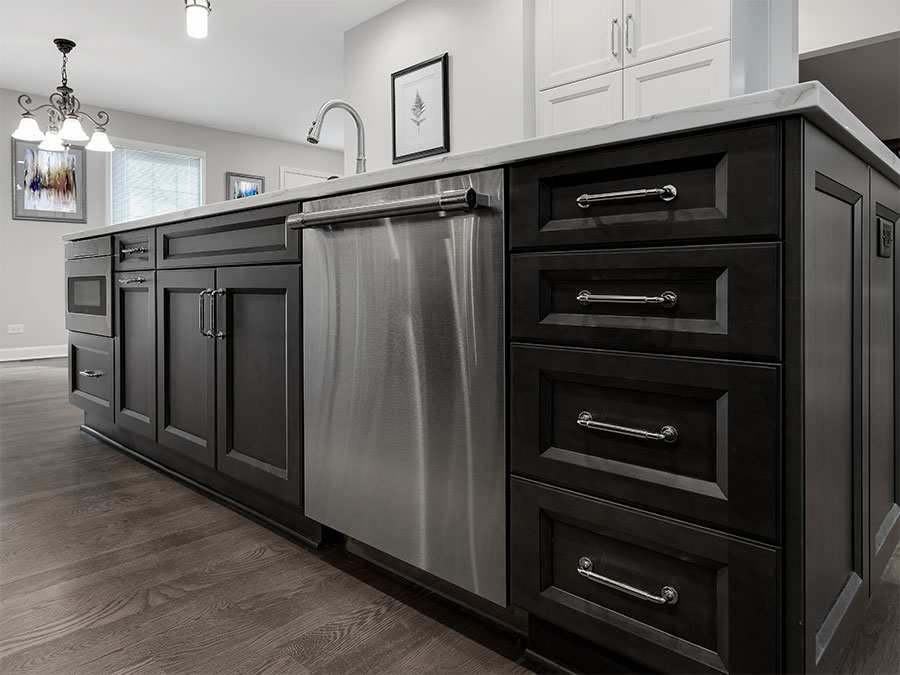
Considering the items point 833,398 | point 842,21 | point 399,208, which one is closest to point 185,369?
point 399,208

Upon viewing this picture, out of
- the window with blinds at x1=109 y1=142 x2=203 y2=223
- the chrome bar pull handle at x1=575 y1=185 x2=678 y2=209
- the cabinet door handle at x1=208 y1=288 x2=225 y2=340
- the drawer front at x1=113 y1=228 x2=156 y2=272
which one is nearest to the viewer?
the chrome bar pull handle at x1=575 y1=185 x2=678 y2=209

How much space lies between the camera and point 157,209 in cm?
725

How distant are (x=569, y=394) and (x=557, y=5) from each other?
308 cm

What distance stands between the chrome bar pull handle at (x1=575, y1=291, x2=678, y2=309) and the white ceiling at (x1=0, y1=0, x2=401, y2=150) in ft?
13.5

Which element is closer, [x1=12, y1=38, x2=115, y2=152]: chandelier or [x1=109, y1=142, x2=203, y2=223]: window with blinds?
[x1=12, y1=38, x2=115, y2=152]: chandelier

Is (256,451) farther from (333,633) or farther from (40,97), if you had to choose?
(40,97)

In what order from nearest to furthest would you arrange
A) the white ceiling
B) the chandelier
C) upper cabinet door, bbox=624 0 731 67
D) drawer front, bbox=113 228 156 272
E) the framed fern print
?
drawer front, bbox=113 228 156 272, upper cabinet door, bbox=624 0 731 67, the framed fern print, the chandelier, the white ceiling

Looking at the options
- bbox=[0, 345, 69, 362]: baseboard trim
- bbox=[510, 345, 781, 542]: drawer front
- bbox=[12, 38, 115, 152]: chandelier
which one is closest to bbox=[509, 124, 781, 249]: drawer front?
bbox=[510, 345, 781, 542]: drawer front

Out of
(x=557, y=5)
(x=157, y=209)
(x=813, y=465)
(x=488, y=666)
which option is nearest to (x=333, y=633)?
(x=488, y=666)

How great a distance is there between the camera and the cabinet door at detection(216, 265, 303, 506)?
1.53 meters

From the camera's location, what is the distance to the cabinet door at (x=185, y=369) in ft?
6.07

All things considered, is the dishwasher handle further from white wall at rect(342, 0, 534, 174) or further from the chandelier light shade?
white wall at rect(342, 0, 534, 174)

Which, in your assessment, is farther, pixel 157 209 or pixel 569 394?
pixel 157 209

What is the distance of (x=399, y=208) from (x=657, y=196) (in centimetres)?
52
